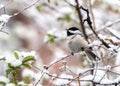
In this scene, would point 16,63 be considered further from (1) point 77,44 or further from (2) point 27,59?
(1) point 77,44

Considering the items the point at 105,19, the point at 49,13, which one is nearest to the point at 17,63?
the point at 105,19

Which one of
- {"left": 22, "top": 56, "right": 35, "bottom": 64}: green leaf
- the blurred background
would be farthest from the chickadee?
{"left": 22, "top": 56, "right": 35, "bottom": 64}: green leaf

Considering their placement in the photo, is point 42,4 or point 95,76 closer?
point 95,76

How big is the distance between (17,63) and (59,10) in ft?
5.82

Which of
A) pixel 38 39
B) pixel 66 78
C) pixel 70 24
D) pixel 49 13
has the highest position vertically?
pixel 38 39

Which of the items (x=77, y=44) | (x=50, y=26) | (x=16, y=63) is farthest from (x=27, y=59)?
(x=50, y=26)

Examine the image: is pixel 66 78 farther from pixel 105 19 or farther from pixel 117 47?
pixel 105 19

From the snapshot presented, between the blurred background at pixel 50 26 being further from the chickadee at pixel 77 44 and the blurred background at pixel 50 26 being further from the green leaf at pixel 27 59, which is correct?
the green leaf at pixel 27 59

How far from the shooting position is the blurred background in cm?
337

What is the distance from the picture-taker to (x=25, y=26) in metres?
7.32

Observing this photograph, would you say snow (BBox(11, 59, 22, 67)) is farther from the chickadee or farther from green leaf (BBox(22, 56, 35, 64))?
the chickadee

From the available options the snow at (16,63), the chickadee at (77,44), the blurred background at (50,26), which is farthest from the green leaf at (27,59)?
the blurred background at (50,26)

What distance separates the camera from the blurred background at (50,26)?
3368 millimetres

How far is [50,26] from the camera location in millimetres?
5785
